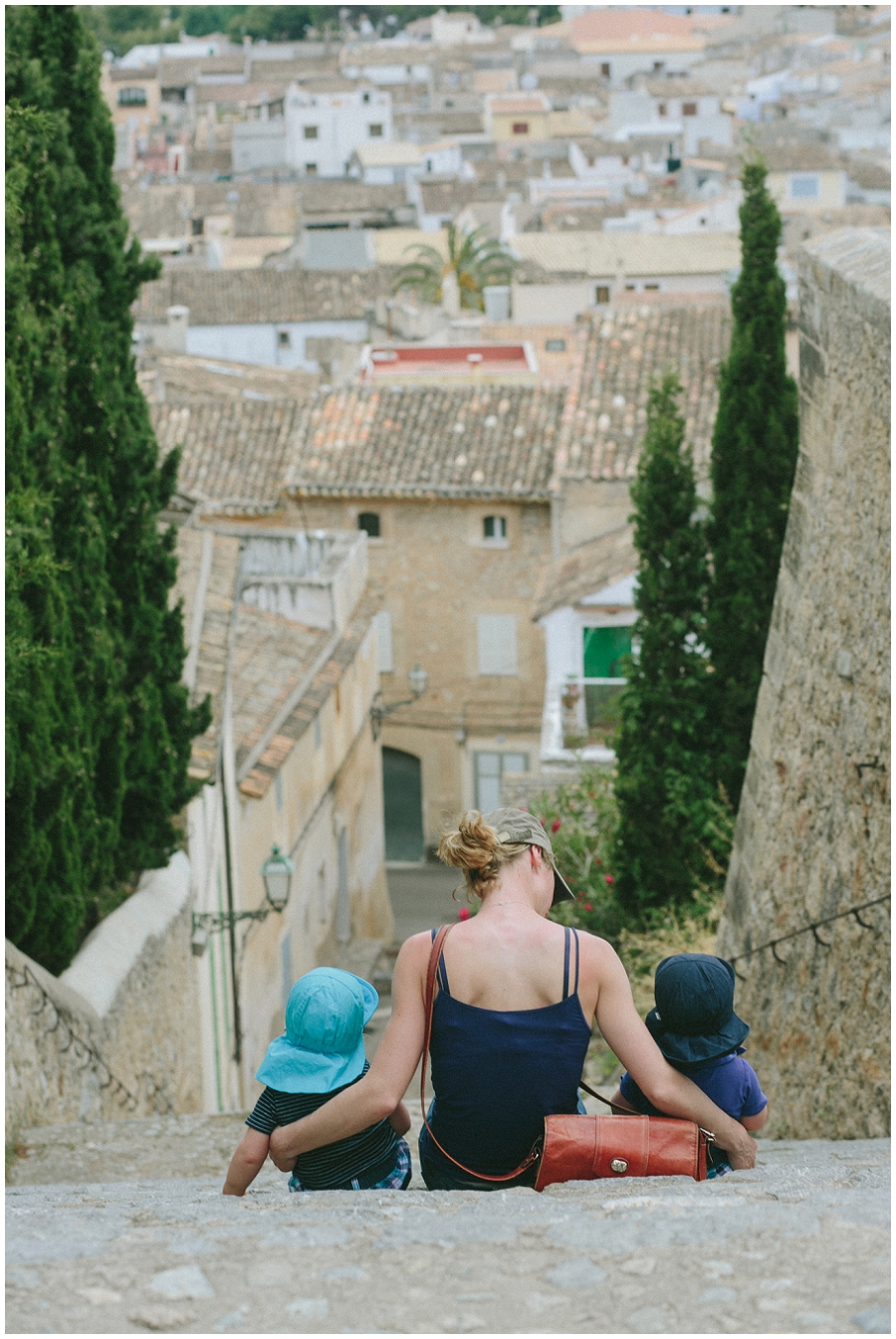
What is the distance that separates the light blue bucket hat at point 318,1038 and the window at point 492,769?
81.3ft

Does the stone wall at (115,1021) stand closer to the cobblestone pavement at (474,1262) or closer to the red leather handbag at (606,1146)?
the cobblestone pavement at (474,1262)

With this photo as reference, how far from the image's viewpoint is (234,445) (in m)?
28.8

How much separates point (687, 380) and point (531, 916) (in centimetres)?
2345

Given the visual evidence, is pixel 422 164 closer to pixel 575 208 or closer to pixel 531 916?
pixel 575 208

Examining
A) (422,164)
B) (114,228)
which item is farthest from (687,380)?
(422,164)

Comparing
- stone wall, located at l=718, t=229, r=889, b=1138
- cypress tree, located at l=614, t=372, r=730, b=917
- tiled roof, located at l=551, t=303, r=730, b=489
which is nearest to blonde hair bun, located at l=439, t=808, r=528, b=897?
stone wall, located at l=718, t=229, r=889, b=1138

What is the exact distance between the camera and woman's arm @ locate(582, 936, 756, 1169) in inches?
142

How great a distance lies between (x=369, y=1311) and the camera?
3041 millimetres

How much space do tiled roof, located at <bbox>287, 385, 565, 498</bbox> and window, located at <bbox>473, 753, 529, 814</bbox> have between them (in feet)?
16.6

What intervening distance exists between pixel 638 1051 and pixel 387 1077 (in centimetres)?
60

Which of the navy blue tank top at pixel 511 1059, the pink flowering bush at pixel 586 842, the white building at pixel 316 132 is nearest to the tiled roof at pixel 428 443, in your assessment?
the pink flowering bush at pixel 586 842

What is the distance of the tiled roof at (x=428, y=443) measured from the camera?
27109 millimetres

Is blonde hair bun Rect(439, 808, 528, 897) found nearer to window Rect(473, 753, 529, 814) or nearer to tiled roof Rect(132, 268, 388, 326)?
window Rect(473, 753, 529, 814)

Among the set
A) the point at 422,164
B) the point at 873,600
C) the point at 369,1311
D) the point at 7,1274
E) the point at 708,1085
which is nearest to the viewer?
the point at 369,1311
